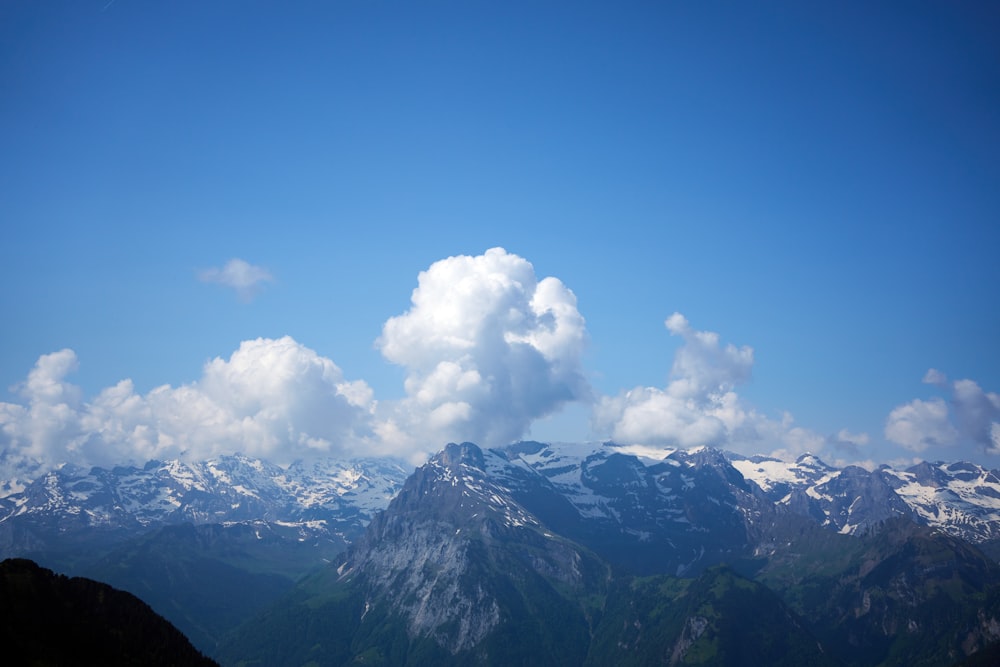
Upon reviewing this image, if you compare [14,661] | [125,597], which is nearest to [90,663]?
[14,661]

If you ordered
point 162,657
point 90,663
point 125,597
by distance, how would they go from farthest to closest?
point 125,597
point 162,657
point 90,663

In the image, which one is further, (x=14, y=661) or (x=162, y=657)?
(x=162, y=657)

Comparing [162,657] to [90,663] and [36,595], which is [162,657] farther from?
[36,595]

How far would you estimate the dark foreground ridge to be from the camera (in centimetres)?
13338

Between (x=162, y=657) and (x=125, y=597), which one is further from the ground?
(x=125, y=597)

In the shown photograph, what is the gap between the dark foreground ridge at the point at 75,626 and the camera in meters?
133

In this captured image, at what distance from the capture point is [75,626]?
144500mm

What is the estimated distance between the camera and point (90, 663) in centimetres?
13788

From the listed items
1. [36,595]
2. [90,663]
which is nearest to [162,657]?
[90,663]

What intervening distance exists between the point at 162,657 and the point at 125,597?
18.8 meters

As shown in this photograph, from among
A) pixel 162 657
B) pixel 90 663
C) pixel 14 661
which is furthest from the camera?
pixel 162 657

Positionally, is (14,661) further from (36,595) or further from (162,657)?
(162,657)

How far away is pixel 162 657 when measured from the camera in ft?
495

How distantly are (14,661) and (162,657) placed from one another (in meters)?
29.7
